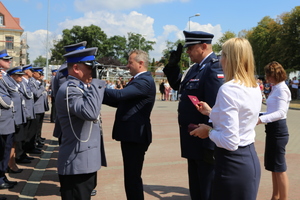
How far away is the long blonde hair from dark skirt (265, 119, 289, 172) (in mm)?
2145

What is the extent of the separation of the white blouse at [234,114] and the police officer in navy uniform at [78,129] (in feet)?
3.45

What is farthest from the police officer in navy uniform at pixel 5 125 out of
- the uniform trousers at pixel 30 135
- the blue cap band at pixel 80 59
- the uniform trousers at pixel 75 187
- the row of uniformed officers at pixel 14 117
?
the blue cap band at pixel 80 59

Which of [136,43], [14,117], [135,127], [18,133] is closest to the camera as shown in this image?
[135,127]

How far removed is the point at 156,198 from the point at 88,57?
2.79 m

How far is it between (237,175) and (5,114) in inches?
173

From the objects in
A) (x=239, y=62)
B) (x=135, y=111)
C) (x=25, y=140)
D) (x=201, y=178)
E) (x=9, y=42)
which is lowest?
(x=25, y=140)

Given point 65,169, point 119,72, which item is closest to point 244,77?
point 65,169

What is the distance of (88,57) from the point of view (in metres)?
2.98

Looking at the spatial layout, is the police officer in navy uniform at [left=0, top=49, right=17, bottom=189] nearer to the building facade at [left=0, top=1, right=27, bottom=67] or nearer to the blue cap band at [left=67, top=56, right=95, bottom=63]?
the blue cap band at [left=67, top=56, right=95, bottom=63]

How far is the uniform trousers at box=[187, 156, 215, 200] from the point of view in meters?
3.50

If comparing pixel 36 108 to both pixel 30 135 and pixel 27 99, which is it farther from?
pixel 27 99

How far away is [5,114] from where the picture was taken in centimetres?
553

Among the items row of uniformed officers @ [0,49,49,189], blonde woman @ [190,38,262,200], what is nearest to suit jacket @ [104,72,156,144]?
blonde woman @ [190,38,262,200]

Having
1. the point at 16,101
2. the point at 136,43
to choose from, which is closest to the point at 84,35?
the point at 136,43
